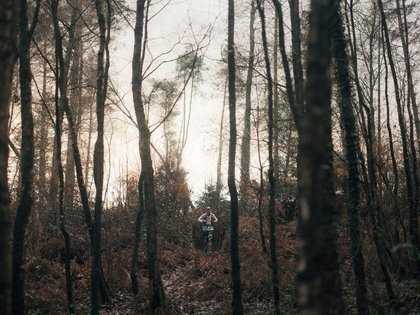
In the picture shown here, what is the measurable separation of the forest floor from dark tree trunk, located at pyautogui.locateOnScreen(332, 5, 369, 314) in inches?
40.8

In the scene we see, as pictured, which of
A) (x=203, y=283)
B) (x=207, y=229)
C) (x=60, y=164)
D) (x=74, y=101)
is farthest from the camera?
(x=74, y=101)

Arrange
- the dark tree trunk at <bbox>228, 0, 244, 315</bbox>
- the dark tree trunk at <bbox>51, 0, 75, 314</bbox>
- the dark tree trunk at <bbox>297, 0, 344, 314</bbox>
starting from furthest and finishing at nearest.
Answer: the dark tree trunk at <bbox>51, 0, 75, 314</bbox>, the dark tree trunk at <bbox>228, 0, 244, 315</bbox>, the dark tree trunk at <bbox>297, 0, 344, 314</bbox>

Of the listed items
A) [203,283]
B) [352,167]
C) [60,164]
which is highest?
[60,164]

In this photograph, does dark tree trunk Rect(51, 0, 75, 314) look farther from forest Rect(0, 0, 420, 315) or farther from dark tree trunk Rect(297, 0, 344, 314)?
dark tree trunk Rect(297, 0, 344, 314)

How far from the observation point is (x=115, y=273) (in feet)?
39.3

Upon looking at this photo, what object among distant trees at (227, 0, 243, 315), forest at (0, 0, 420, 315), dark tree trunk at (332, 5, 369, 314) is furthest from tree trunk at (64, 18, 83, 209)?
dark tree trunk at (332, 5, 369, 314)

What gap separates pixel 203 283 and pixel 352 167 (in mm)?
6262

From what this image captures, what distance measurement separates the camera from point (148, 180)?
967 cm

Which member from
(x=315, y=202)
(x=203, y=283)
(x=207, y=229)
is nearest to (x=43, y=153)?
(x=207, y=229)

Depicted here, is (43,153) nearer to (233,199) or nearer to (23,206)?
(233,199)

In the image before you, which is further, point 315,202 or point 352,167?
point 352,167

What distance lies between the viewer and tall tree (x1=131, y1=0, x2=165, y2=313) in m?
9.33

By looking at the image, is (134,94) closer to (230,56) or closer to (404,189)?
(230,56)

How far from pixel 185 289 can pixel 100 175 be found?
382cm
